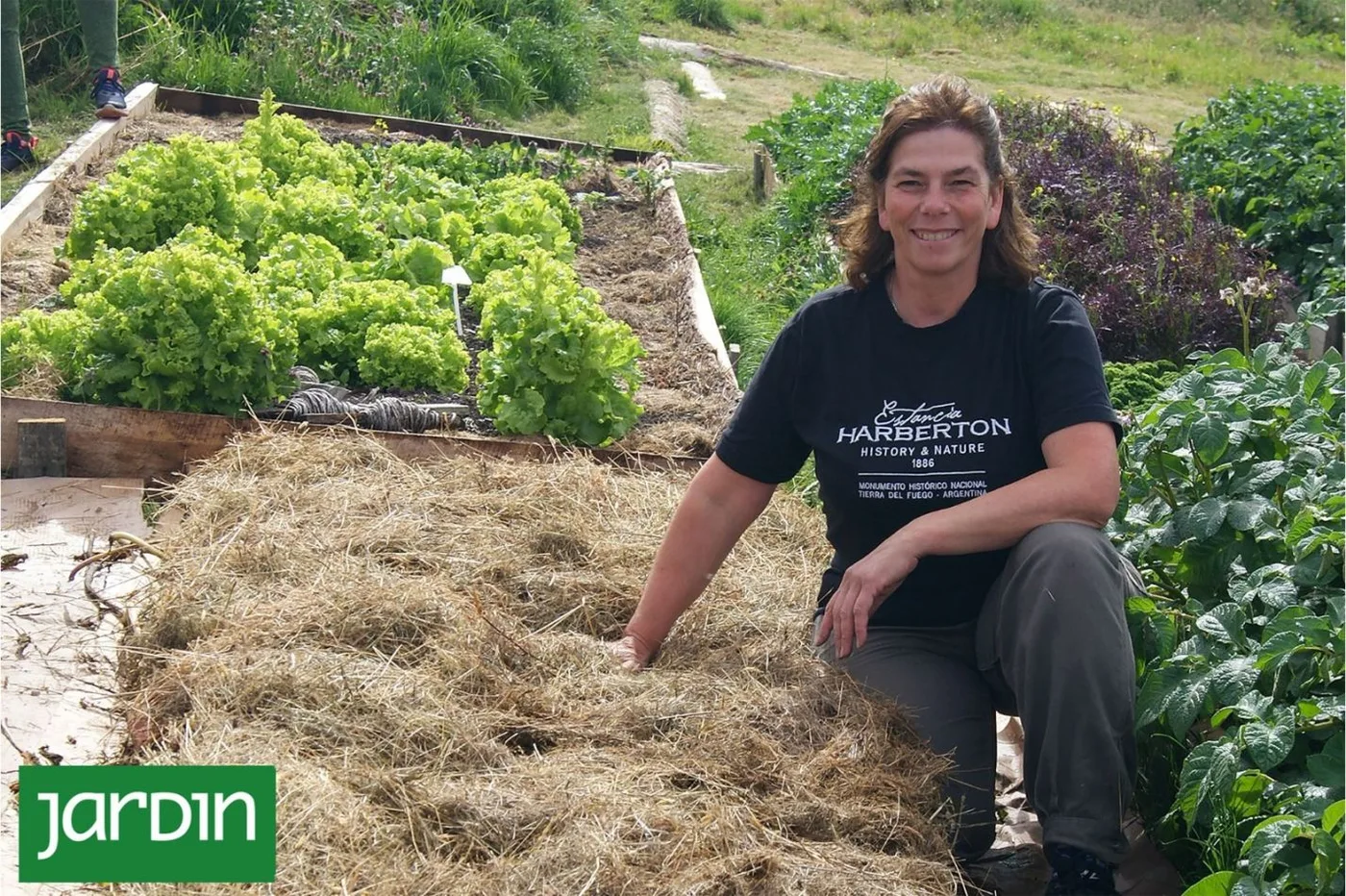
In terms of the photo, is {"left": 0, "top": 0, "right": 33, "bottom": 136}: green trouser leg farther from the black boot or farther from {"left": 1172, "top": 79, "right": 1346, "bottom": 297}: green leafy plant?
the black boot

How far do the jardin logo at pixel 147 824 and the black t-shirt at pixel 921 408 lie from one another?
4.19 ft

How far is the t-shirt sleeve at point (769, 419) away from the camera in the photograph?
351 centimetres

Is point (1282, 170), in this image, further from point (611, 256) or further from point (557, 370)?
point (557, 370)

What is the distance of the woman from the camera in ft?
10.1

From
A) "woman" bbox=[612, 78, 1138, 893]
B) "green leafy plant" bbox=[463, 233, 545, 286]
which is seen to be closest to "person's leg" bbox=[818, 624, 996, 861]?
"woman" bbox=[612, 78, 1138, 893]

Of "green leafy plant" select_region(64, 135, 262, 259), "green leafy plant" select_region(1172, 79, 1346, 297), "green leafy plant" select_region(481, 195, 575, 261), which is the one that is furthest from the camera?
"green leafy plant" select_region(1172, 79, 1346, 297)

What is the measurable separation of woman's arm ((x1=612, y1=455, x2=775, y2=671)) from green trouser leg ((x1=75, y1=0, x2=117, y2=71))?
23.0 ft

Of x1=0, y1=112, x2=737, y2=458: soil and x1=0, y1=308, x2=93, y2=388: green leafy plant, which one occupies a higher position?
x1=0, y1=308, x2=93, y2=388: green leafy plant

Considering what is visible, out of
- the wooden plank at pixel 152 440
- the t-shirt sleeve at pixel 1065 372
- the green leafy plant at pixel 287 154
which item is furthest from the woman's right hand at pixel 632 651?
the green leafy plant at pixel 287 154

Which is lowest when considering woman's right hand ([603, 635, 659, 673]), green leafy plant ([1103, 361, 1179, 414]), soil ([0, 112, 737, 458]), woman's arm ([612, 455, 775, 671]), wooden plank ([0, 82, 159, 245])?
soil ([0, 112, 737, 458])

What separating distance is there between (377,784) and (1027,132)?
6.97 m

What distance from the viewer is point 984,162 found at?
3.40 m

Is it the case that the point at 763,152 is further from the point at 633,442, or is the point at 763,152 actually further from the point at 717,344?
the point at 633,442

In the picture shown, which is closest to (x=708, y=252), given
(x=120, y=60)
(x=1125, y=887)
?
(x=120, y=60)
